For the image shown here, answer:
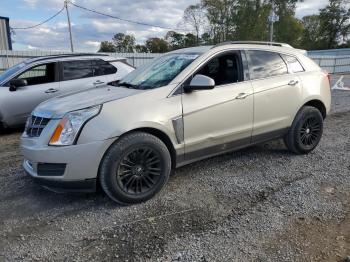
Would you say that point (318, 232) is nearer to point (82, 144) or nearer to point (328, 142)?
point (82, 144)

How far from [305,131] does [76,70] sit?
16.9 ft

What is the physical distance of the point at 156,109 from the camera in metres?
3.82

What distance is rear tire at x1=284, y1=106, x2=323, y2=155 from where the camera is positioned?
5.19 m

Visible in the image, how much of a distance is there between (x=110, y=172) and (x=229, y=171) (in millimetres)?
1834

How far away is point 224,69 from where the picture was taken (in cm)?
459

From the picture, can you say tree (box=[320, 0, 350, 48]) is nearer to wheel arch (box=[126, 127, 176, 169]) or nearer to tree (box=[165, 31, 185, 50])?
tree (box=[165, 31, 185, 50])

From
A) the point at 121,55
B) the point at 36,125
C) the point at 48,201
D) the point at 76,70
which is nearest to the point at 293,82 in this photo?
the point at 36,125

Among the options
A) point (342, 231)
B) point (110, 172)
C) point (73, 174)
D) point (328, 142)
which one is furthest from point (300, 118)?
point (73, 174)

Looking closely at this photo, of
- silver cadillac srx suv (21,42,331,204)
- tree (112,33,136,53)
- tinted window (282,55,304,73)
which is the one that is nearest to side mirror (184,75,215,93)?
silver cadillac srx suv (21,42,331,204)

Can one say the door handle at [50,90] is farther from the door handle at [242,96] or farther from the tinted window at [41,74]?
the door handle at [242,96]

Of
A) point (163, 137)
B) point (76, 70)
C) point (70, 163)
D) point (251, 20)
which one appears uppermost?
point (251, 20)

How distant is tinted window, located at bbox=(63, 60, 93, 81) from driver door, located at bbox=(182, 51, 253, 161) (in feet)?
14.4

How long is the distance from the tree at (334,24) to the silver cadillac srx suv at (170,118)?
69860 mm

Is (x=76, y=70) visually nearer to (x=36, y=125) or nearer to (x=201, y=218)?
(x=36, y=125)
